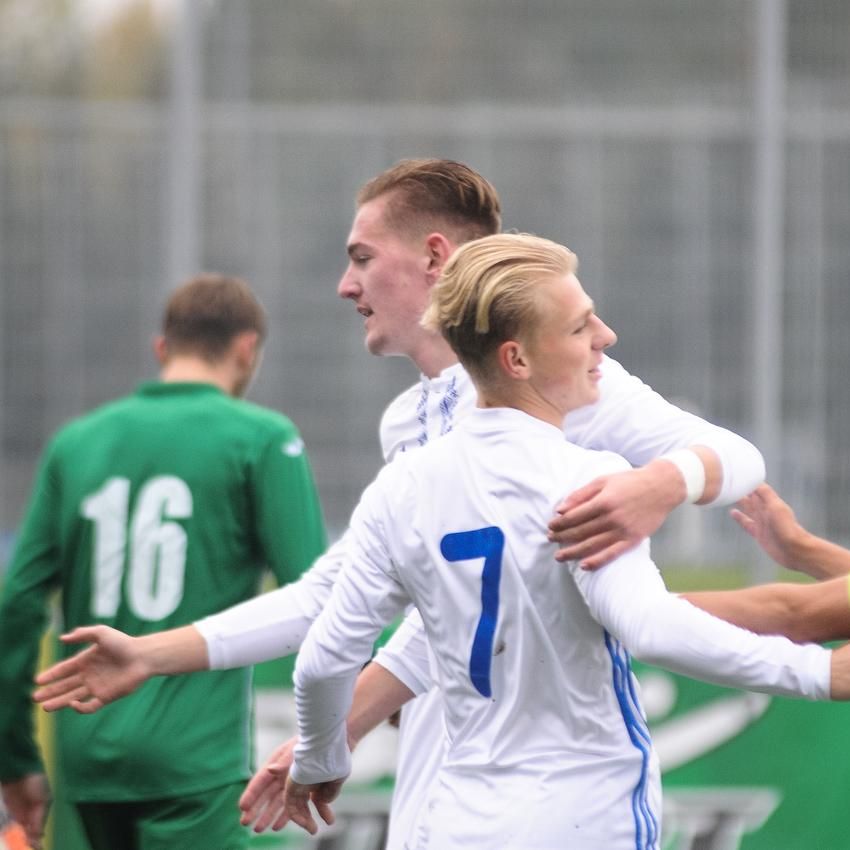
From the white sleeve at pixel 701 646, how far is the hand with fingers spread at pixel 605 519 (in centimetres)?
4

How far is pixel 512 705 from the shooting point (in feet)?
8.76

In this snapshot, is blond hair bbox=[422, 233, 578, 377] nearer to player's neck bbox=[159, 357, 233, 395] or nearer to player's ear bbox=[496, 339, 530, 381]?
player's ear bbox=[496, 339, 530, 381]

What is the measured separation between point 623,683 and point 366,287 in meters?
1.16

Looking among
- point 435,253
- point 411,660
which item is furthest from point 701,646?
point 435,253

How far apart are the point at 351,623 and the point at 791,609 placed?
72 cm

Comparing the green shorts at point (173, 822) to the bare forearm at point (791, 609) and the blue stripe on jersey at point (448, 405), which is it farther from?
the bare forearm at point (791, 609)

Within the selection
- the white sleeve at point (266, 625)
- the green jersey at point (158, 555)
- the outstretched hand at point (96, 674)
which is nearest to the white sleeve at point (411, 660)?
the white sleeve at point (266, 625)

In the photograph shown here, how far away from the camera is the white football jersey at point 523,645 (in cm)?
261

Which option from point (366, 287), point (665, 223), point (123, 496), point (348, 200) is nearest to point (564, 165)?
point (665, 223)

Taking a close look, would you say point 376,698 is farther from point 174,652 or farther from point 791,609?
point 791,609

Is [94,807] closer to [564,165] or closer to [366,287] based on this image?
[366,287]

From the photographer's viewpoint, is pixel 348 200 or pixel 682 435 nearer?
pixel 682 435

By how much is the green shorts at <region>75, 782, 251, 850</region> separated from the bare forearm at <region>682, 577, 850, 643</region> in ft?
7.16

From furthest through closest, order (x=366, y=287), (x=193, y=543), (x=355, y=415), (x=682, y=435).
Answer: (x=355, y=415) < (x=193, y=543) < (x=366, y=287) < (x=682, y=435)
